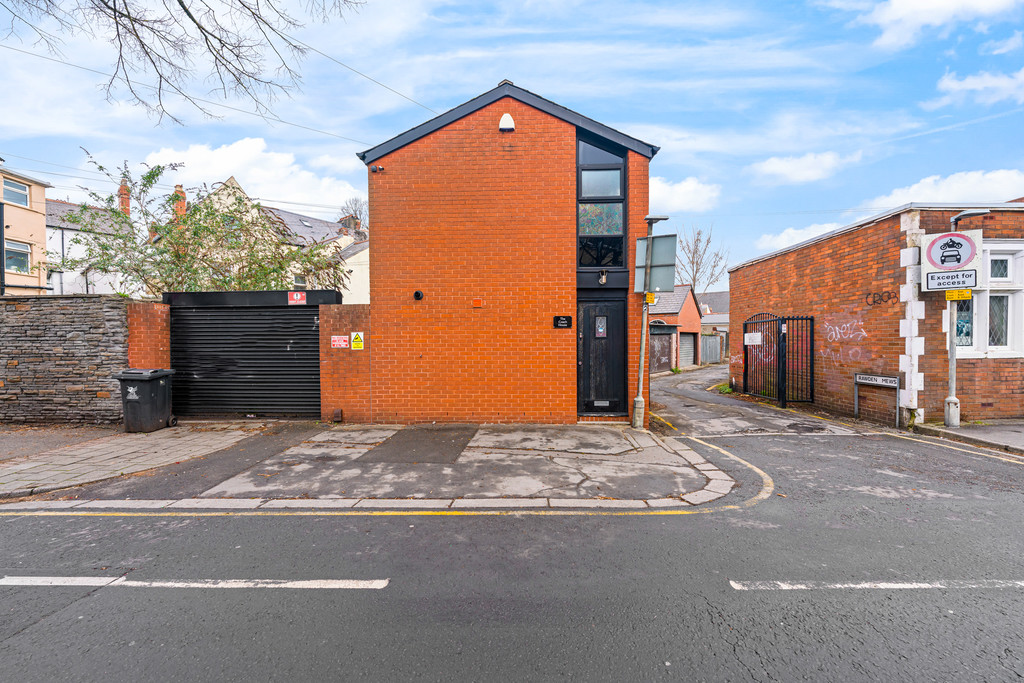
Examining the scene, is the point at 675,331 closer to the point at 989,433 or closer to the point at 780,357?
the point at 780,357

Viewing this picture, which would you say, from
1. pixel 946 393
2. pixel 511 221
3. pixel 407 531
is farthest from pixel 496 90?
pixel 946 393

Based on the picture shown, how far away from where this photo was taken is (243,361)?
30.5 feet

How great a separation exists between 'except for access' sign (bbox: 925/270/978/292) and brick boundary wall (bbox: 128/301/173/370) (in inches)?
600

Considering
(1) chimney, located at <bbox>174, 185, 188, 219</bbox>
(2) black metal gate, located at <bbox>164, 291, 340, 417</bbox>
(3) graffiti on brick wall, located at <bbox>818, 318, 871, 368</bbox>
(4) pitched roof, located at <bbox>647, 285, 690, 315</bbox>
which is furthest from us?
(4) pitched roof, located at <bbox>647, 285, 690, 315</bbox>

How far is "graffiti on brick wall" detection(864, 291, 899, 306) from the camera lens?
28.7 feet

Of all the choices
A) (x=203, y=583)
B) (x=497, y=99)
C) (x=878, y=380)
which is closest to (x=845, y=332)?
(x=878, y=380)

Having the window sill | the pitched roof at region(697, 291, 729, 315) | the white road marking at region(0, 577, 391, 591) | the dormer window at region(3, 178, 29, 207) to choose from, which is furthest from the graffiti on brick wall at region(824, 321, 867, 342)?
the pitched roof at region(697, 291, 729, 315)

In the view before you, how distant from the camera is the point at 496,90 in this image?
8633mm

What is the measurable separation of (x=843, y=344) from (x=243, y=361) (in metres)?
13.6

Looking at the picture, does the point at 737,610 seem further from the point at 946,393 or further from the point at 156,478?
the point at 946,393

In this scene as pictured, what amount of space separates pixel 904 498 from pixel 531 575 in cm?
455

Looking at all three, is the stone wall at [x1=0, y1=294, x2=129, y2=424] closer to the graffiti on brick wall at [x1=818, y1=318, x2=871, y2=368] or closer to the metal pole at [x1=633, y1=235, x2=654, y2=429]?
the metal pole at [x1=633, y1=235, x2=654, y2=429]

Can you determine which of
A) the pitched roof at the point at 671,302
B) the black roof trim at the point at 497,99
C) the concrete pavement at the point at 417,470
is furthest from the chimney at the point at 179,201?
the pitched roof at the point at 671,302

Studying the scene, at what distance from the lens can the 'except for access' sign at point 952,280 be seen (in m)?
7.76
